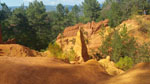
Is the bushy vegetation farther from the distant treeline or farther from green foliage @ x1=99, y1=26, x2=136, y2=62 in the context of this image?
the distant treeline

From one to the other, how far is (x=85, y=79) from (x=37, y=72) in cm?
95

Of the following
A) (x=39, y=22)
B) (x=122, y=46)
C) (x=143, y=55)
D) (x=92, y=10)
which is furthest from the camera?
(x=92, y=10)

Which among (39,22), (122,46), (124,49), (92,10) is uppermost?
(92,10)

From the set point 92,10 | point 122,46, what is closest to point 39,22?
point 92,10

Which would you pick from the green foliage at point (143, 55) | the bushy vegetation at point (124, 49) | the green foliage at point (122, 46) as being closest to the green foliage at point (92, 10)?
the bushy vegetation at point (124, 49)

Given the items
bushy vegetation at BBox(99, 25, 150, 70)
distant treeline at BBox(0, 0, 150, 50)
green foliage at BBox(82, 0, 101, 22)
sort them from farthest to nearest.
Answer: green foliage at BBox(82, 0, 101, 22) → distant treeline at BBox(0, 0, 150, 50) → bushy vegetation at BBox(99, 25, 150, 70)

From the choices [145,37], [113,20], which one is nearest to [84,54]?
[145,37]

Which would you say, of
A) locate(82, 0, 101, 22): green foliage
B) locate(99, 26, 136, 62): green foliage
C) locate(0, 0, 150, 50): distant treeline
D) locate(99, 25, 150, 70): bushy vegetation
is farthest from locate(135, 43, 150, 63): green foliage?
locate(82, 0, 101, 22): green foliage

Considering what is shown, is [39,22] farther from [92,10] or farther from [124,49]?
[124,49]

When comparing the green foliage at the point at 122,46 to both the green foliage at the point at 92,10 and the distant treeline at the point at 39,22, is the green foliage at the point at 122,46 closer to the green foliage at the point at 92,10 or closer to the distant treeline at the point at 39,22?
the distant treeline at the point at 39,22

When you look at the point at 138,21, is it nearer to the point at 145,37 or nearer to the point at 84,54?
the point at 145,37

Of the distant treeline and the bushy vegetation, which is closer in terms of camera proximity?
the bushy vegetation

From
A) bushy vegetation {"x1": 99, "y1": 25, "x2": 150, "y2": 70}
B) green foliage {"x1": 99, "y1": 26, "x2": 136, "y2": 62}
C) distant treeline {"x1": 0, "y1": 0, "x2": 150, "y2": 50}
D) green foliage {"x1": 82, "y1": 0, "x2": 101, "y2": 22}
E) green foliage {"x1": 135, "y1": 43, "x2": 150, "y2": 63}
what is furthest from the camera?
green foliage {"x1": 82, "y1": 0, "x2": 101, "y2": 22}

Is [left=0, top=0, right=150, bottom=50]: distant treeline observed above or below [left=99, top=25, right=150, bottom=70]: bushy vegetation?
above
